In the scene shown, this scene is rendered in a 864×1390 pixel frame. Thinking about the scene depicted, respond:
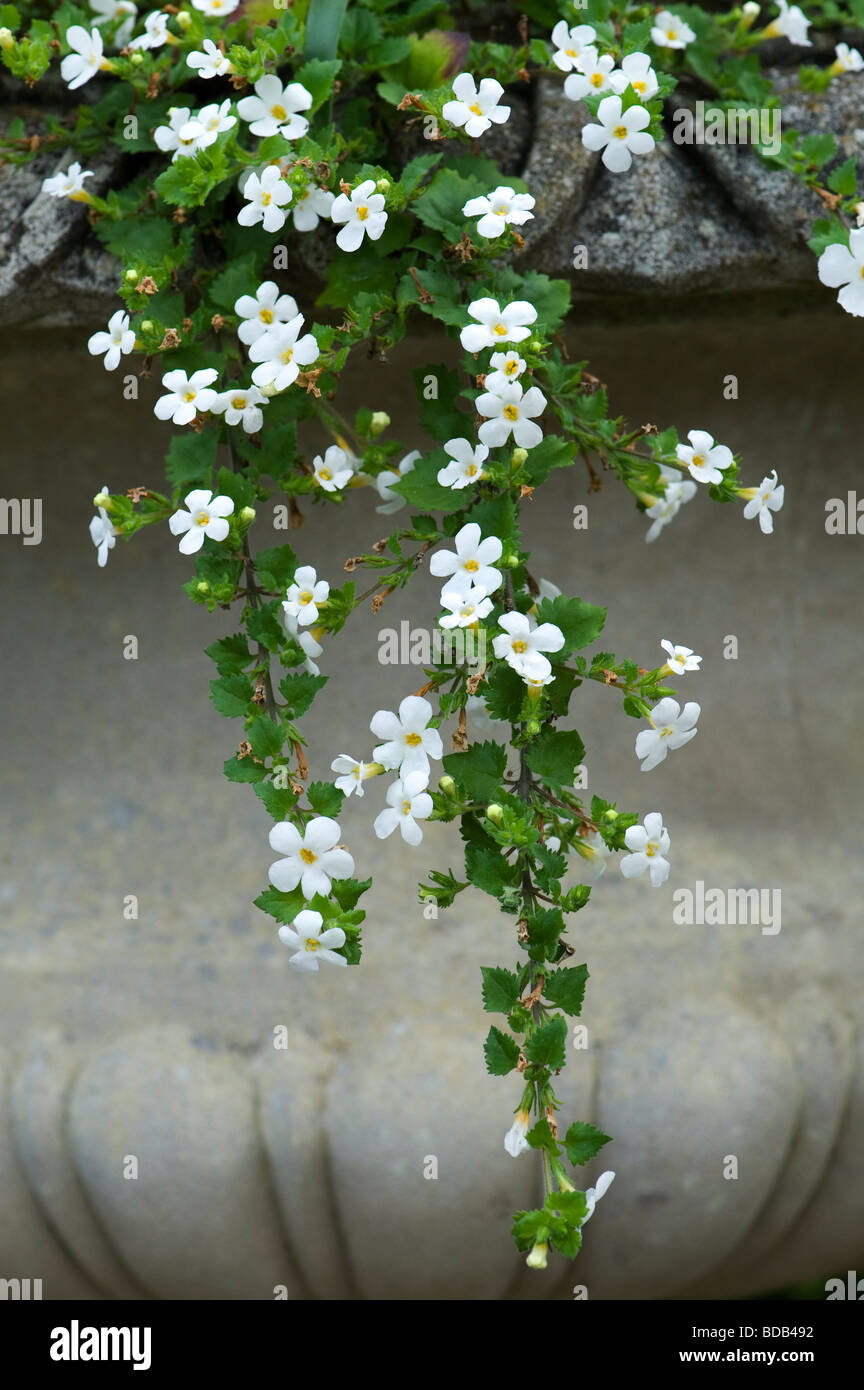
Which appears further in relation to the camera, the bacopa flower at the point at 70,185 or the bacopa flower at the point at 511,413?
the bacopa flower at the point at 70,185

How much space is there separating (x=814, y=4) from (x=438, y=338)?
19.1 inches

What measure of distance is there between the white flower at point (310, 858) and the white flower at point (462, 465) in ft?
0.87

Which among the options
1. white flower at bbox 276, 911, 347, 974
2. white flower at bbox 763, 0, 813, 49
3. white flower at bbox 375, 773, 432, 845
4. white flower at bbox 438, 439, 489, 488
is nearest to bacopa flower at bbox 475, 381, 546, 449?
white flower at bbox 438, 439, 489, 488

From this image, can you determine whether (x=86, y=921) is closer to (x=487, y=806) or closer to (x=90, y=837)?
(x=90, y=837)

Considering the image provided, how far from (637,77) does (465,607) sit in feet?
1.49

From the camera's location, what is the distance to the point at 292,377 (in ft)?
2.99

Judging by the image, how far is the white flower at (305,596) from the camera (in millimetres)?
901

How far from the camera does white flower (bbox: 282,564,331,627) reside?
901 mm

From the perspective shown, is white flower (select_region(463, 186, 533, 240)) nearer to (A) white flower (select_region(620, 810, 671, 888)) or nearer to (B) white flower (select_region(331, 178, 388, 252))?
(B) white flower (select_region(331, 178, 388, 252))

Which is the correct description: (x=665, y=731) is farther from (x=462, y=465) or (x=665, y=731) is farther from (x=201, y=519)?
(x=201, y=519)

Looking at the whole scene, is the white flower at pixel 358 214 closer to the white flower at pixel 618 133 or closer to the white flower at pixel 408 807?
the white flower at pixel 618 133

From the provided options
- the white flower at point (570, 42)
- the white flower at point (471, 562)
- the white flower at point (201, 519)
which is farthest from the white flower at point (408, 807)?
the white flower at point (570, 42)
